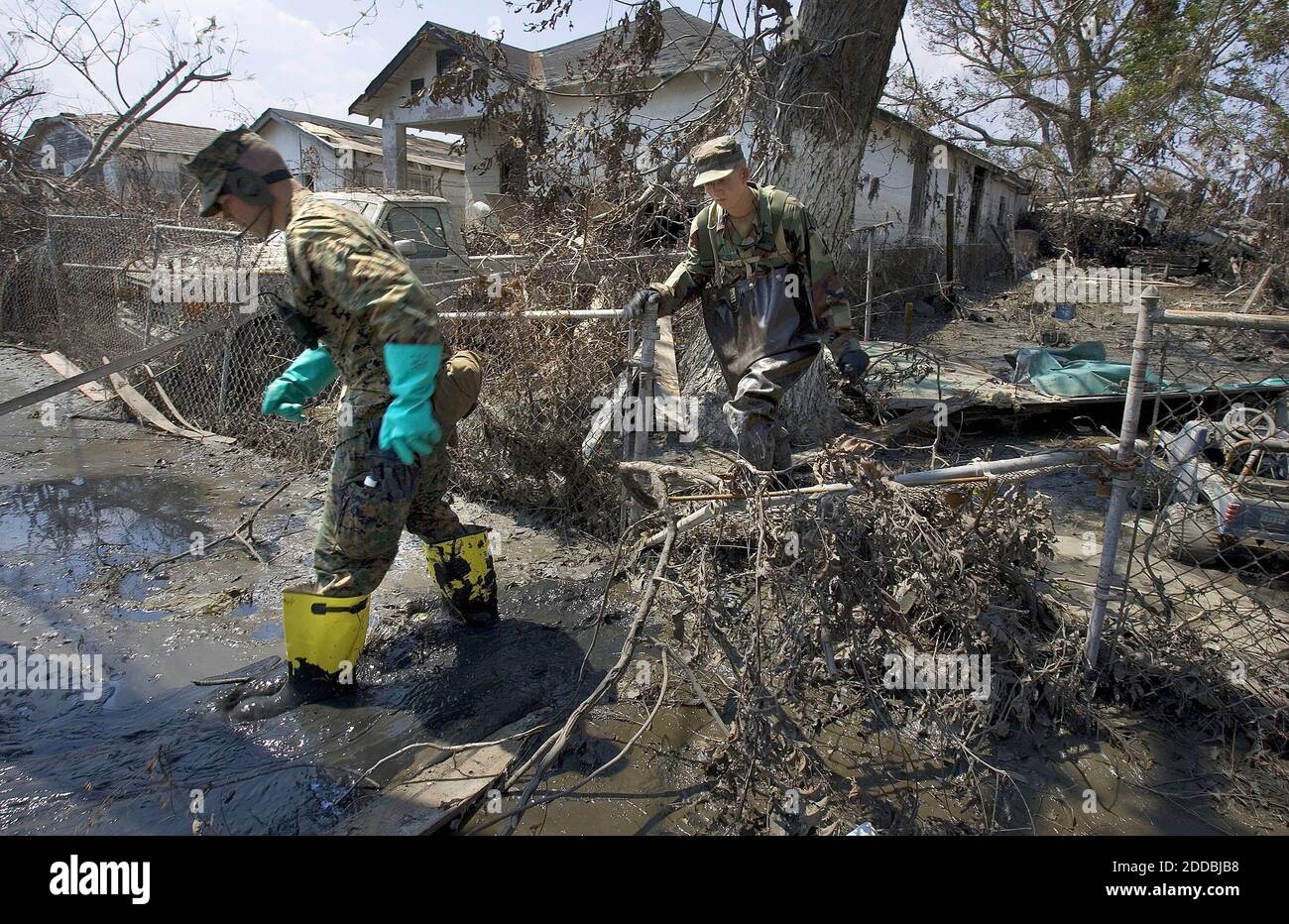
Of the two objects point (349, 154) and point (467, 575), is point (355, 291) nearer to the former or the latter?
point (467, 575)

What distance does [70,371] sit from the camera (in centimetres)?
802

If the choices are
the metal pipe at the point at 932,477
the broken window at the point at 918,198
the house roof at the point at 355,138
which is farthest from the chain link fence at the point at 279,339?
the broken window at the point at 918,198

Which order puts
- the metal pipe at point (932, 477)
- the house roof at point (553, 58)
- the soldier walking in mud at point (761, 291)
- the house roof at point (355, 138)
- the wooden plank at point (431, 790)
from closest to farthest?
the wooden plank at point (431, 790) → the metal pipe at point (932, 477) → the soldier walking in mud at point (761, 291) → the house roof at point (553, 58) → the house roof at point (355, 138)

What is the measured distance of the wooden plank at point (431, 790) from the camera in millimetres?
2197

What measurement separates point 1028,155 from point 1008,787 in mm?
29747

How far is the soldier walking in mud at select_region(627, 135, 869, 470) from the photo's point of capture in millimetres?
3336

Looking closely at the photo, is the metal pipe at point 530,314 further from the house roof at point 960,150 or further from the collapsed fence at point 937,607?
the house roof at point 960,150

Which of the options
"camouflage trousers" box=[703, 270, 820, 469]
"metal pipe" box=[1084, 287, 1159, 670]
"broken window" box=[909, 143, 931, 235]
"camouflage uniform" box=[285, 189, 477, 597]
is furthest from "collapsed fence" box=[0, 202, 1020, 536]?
"broken window" box=[909, 143, 931, 235]

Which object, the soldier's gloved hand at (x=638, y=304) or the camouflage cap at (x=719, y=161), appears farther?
the soldier's gloved hand at (x=638, y=304)

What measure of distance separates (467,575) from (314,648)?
2.31 feet

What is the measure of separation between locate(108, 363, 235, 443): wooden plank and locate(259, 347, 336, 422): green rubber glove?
3.74m

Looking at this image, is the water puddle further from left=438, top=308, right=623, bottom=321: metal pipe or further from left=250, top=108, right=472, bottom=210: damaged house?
left=250, top=108, right=472, bottom=210: damaged house

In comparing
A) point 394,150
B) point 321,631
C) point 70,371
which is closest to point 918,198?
point 394,150

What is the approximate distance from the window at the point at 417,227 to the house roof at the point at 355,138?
13527 mm
